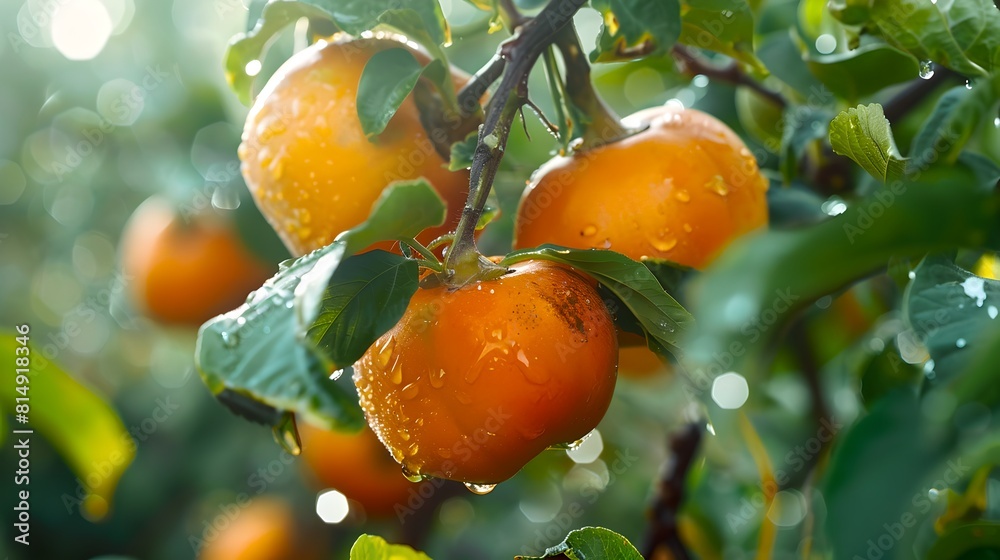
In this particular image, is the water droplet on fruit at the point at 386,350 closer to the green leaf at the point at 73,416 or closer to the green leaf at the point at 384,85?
the green leaf at the point at 384,85

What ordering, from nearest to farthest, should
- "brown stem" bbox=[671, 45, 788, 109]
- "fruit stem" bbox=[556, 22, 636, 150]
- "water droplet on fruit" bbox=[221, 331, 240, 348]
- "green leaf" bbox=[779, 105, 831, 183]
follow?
"water droplet on fruit" bbox=[221, 331, 240, 348]
"fruit stem" bbox=[556, 22, 636, 150]
"green leaf" bbox=[779, 105, 831, 183]
"brown stem" bbox=[671, 45, 788, 109]

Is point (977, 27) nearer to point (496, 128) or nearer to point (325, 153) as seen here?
point (496, 128)

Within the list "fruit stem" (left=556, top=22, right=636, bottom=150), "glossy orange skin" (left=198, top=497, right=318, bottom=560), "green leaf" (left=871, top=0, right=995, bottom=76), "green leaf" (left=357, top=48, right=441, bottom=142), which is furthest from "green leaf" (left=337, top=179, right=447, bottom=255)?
"glossy orange skin" (left=198, top=497, right=318, bottom=560)

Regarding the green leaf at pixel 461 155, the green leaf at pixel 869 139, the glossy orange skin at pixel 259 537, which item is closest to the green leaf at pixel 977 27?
the green leaf at pixel 869 139

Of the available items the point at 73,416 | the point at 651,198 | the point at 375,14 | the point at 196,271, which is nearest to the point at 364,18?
the point at 375,14

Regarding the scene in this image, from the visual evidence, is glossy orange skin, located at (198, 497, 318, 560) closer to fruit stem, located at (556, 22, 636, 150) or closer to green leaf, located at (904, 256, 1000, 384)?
fruit stem, located at (556, 22, 636, 150)

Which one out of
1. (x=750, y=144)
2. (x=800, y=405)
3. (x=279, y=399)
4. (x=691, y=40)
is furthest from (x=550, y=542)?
(x=279, y=399)
